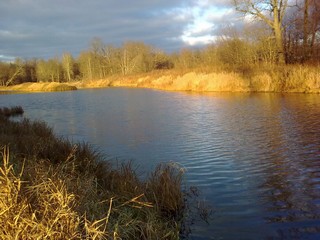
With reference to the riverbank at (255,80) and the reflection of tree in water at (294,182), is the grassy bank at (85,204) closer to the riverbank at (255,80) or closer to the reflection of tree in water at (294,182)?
the reflection of tree in water at (294,182)

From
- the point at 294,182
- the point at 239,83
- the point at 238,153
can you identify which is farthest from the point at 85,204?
the point at 239,83

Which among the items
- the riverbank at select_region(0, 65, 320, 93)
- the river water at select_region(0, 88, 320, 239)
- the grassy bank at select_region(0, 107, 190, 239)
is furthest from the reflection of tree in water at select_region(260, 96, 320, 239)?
the riverbank at select_region(0, 65, 320, 93)

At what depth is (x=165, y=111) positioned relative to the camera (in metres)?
16.4

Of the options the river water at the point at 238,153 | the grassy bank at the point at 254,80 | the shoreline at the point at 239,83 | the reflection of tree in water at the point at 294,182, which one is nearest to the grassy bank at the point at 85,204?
the river water at the point at 238,153

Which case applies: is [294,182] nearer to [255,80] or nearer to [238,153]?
[238,153]

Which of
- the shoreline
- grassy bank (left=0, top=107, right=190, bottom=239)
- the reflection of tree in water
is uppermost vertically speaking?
the shoreline

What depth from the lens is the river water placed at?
467 centimetres

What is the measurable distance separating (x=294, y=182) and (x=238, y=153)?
2237 millimetres

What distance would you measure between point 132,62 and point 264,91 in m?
45.6

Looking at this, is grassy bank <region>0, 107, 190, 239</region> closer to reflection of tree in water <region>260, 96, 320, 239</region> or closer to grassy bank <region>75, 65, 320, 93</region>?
reflection of tree in water <region>260, 96, 320, 239</region>

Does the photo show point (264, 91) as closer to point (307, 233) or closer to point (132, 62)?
point (307, 233)

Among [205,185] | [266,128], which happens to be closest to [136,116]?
[266,128]

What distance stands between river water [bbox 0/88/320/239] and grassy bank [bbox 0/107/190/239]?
61cm

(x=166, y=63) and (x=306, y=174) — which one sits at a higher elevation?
(x=166, y=63)
